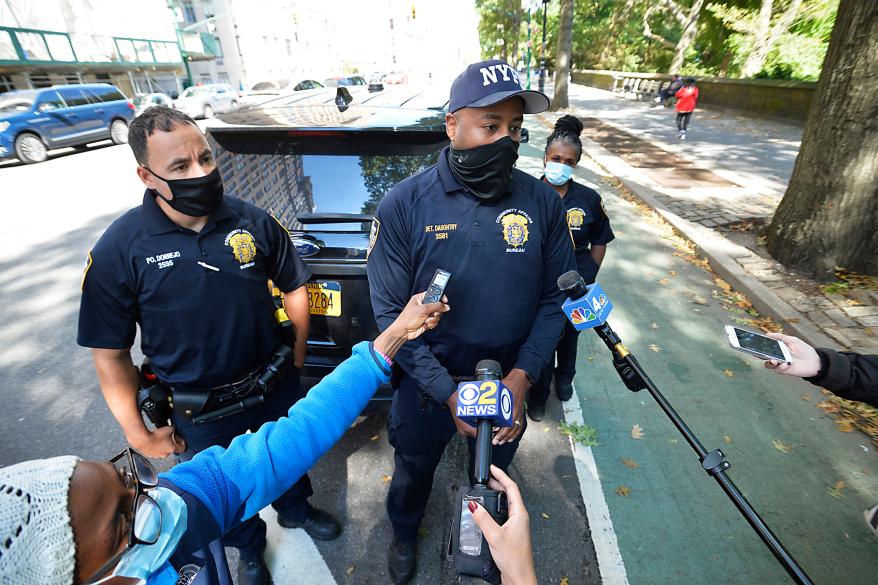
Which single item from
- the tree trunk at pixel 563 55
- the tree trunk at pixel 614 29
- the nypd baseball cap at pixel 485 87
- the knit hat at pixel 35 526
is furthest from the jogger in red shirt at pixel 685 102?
the tree trunk at pixel 614 29

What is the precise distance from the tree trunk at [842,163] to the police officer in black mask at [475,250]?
4.77 m

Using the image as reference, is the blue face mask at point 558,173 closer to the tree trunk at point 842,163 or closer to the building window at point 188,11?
the tree trunk at point 842,163

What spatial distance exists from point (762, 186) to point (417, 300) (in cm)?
971

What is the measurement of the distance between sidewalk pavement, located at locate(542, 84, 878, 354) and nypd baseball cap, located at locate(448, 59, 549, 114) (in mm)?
3985

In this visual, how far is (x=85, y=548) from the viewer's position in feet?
2.23

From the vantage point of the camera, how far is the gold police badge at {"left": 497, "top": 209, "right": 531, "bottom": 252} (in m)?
1.86

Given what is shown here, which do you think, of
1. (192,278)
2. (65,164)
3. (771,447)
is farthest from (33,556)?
(65,164)

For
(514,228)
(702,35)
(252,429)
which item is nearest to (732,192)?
(514,228)

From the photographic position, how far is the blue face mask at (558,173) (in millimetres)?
3053

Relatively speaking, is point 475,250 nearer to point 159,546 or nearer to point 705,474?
point 159,546

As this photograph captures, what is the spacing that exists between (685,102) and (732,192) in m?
6.27

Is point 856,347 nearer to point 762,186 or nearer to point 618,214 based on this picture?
point 618,214

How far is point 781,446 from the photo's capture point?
2.98 meters

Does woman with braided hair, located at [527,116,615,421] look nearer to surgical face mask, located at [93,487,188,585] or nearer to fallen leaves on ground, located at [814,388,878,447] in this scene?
fallen leaves on ground, located at [814,388,878,447]
